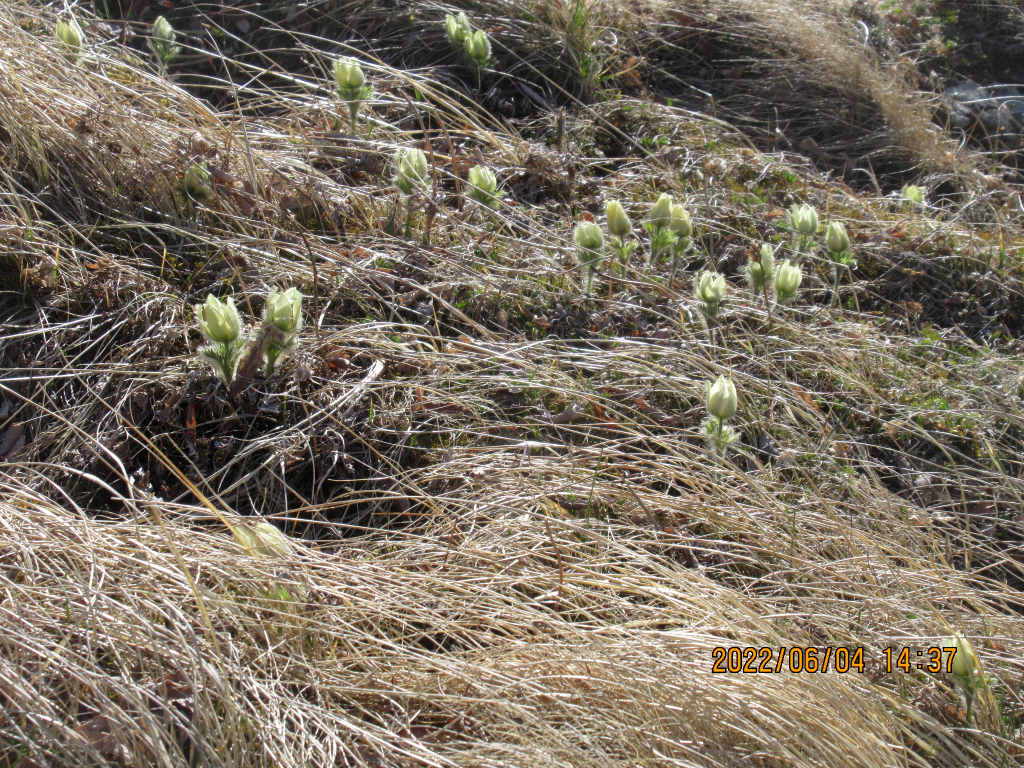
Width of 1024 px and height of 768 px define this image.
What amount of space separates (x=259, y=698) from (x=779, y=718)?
82cm

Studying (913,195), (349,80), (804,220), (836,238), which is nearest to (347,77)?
(349,80)

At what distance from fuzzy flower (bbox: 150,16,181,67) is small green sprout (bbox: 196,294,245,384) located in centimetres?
178

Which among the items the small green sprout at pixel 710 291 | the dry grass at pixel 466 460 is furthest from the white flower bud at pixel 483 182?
the small green sprout at pixel 710 291

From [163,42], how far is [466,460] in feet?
7.94

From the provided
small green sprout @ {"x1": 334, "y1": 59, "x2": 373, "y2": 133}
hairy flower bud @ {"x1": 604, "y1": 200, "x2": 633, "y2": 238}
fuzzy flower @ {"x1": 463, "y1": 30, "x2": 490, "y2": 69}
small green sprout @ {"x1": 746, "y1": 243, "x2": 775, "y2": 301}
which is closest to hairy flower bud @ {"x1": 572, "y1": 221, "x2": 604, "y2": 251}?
hairy flower bud @ {"x1": 604, "y1": 200, "x2": 633, "y2": 238}

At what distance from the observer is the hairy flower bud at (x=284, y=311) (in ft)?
6.02

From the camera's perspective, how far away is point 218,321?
5.73 ft

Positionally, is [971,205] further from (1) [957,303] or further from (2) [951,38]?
(2) [951,38]

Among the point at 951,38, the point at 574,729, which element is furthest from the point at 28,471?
the point at 951,38

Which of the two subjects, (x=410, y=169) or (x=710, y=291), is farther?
(x=410, y=169)

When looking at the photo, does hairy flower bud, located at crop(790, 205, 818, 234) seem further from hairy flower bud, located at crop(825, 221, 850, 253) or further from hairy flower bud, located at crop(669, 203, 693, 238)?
hairy flower bud, located at crop(669, 203, 693, 238)

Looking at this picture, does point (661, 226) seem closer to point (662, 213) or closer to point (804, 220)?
point (662, 213)

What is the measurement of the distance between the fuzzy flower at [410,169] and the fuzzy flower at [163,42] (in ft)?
4.22

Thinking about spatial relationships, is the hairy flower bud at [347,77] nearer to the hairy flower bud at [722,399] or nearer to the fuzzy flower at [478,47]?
the fuzzy flower at [478,47]
